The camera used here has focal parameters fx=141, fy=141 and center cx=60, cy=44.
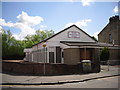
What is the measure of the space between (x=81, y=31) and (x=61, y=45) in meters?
4.34

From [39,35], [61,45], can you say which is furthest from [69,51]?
[39,35]

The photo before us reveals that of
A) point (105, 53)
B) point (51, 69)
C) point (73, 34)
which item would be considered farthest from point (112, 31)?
point (51, 69)

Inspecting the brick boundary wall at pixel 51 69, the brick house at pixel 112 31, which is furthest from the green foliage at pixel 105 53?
the brick boundary wall at pixel 51 69

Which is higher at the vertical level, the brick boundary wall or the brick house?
the brick house

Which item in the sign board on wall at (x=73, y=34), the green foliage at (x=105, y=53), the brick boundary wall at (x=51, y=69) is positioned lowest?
the brick boundary wall at (x=51, y=69)

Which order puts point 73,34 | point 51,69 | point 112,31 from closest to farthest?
1. point 51,69
2. point 73,34
3. point 112,31

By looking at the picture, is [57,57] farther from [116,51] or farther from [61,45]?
[116,51]

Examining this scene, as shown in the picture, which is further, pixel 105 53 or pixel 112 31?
pixel 112 31

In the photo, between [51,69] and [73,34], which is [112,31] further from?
[51,69]

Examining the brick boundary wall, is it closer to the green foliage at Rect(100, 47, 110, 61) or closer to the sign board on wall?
the sign board on wall

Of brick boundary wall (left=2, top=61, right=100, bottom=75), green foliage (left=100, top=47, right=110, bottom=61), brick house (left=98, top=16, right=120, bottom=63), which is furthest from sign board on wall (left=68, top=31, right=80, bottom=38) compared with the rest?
brick house (left=98, top=16, right=120, bottom=63)

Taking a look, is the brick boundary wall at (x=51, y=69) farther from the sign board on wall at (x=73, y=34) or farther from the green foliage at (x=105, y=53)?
the green foliage at (x=105, y=53)

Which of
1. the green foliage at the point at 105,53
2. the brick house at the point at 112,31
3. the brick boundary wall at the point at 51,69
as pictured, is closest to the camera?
the brick boundary wall at the point at 51,69

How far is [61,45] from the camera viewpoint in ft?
62.5
